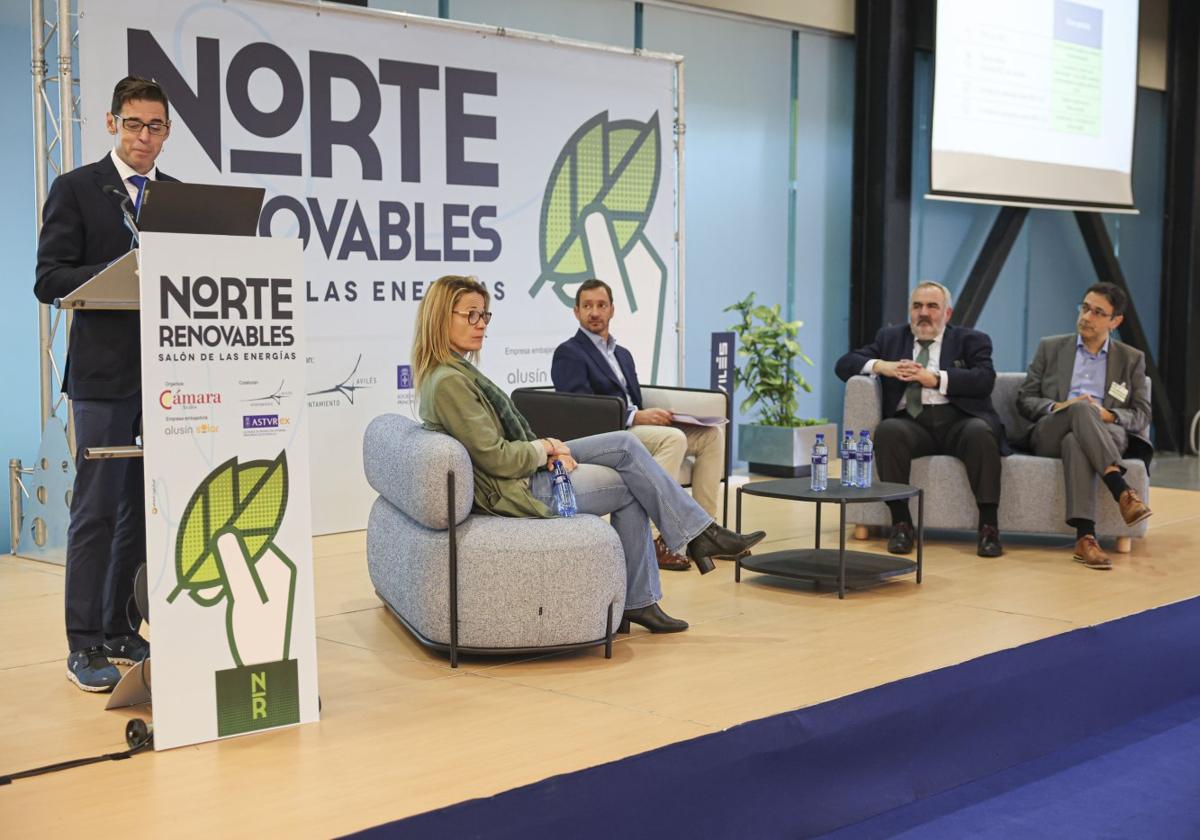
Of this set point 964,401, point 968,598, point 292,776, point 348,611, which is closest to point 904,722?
point 968,598

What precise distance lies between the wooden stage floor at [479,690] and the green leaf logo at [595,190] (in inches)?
79.5

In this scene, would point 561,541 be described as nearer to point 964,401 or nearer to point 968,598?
point 968,598

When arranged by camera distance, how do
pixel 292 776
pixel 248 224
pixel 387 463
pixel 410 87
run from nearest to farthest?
pixel 292 776, pixel 248 224, pixel 387 463, pixel 410 87

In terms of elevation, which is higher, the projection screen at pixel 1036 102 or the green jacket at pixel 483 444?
the projection screen at pixel 1036 102

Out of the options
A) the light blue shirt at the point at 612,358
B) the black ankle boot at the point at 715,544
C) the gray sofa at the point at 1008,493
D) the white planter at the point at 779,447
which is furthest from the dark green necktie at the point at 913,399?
the white planter at the point at 779,447

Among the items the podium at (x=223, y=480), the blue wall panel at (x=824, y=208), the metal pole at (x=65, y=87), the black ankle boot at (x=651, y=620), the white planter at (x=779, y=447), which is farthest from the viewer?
the blue wall panel at (x=824, y=208)

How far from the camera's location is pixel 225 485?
3092 mm

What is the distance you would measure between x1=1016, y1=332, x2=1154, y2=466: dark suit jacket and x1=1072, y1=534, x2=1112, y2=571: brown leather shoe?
48cm

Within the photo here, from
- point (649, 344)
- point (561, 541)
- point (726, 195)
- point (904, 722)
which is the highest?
point (726, 195)

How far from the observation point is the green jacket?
3.82 m

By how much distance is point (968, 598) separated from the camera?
4.71 meters

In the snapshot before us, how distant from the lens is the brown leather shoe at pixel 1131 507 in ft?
17.3

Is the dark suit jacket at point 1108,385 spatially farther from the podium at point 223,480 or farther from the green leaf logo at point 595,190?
the podium at point 223,480

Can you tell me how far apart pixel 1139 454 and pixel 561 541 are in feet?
9.77
